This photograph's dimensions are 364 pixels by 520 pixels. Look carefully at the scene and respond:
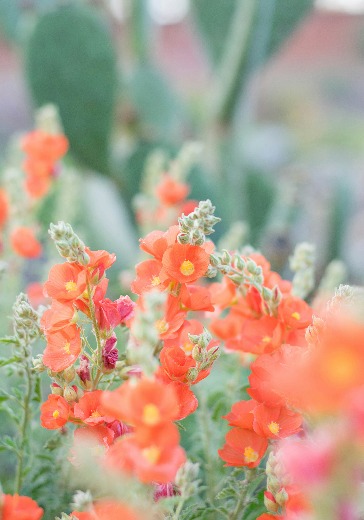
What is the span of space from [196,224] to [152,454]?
156 mm

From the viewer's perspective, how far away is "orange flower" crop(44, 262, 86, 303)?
1.32ft

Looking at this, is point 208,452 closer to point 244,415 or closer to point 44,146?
point 244,415

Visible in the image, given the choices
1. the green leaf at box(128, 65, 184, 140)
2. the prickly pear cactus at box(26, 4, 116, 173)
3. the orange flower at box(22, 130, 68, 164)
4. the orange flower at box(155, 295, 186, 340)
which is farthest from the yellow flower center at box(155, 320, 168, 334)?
the green leaf at box(128, 65, 184, 140)

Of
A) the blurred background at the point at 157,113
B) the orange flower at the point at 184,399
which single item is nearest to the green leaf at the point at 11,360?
the orange flower at the point at 184,399

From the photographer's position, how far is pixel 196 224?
407 millimetres

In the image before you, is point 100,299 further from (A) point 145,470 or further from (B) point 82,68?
(B) point 82,68

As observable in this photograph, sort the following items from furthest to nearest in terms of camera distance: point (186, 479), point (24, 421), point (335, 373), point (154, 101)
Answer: point (154, 101) → point (24, 421) → point (186, 479) → point (335, 373)

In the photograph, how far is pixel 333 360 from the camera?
→ 0.78ft

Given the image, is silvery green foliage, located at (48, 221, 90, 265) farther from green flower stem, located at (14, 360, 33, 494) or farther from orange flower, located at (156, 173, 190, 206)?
orange flower, located at (156, 173, 190, 206)

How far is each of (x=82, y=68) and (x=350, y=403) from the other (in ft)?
4.65

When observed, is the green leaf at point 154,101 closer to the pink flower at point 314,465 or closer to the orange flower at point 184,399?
the orange flower at point 184,399

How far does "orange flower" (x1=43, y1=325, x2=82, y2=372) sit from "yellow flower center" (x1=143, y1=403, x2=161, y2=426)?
0.40 ft

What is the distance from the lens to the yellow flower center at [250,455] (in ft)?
1.38

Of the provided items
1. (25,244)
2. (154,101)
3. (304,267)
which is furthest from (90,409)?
(154,101)
